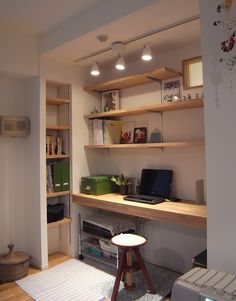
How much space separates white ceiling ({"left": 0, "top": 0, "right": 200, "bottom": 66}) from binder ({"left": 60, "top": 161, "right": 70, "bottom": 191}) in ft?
3.99

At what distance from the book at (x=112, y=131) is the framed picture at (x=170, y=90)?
0.68 m

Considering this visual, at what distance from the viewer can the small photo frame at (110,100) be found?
3238 mm

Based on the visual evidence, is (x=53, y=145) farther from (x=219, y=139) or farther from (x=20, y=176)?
(x=219, y=139)

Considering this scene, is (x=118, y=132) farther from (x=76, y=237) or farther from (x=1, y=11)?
(x=1, y=11)

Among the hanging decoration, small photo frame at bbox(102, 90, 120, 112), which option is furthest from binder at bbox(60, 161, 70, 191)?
the hanging decoration

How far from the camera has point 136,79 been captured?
2.84 m

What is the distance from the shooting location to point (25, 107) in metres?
3.10

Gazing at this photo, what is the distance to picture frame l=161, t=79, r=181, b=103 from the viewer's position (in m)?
2.69

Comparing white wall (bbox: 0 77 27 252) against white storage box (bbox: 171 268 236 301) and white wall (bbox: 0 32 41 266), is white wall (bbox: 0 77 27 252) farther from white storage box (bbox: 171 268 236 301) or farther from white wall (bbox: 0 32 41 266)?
white storage box (bbox: 171 268 236 301)

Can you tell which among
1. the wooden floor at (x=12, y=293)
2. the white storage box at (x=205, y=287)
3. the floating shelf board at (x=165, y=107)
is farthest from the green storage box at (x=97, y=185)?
the white storage box at (x=205, y=287)

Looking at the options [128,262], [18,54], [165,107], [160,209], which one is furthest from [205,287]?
[18,54]

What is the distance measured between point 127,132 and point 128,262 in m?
1.46

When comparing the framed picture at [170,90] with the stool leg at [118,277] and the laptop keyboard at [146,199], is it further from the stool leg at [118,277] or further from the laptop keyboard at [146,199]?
the stool leg at [118,277]

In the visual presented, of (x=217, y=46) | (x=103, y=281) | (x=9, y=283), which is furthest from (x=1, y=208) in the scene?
(x=217, y=46)
